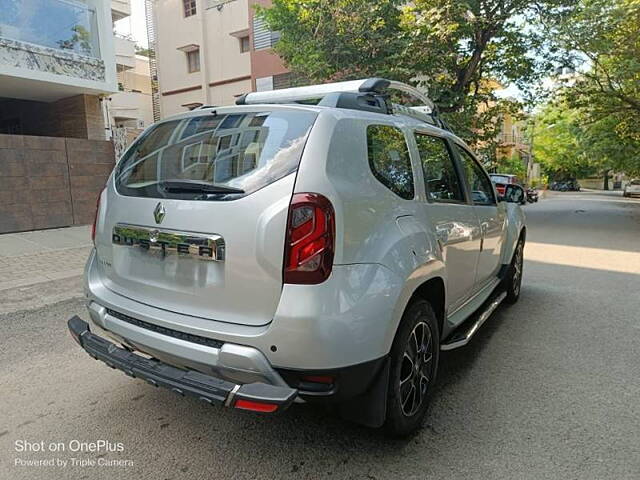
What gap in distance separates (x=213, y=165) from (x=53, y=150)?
32.9 feet

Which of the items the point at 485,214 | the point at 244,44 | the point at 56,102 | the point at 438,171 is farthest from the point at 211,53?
the point at 438,171

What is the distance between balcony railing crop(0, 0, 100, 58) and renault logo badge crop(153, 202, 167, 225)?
10516mm

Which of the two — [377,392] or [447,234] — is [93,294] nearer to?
[377,392]

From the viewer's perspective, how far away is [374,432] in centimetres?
267

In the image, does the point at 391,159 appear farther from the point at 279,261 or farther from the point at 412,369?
the point at 412,369

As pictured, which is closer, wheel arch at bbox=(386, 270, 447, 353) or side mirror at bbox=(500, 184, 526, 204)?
wheel arch at bbox=(386, 270, 447, 353)

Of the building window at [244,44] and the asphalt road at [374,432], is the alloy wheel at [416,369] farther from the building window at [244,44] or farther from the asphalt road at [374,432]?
the building window at [244,44]

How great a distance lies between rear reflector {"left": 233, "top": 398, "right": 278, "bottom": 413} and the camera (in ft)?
6.53

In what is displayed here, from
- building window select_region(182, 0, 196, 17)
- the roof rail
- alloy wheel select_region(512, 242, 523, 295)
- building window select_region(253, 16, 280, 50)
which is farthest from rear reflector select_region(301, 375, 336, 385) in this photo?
building window select_region(182, 0, 196, 17)

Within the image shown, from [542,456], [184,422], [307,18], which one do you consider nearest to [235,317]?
[184,422]

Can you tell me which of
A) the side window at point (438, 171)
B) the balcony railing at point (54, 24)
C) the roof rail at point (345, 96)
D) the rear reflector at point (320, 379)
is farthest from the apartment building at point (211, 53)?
the rear reflector at point (320, 379)

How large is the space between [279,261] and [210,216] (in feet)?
1.37

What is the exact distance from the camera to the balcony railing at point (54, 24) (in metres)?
10.3

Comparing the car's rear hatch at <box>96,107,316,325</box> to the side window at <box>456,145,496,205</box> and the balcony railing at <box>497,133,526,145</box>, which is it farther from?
the balcony railing at <box>497,133,526,145</box>
